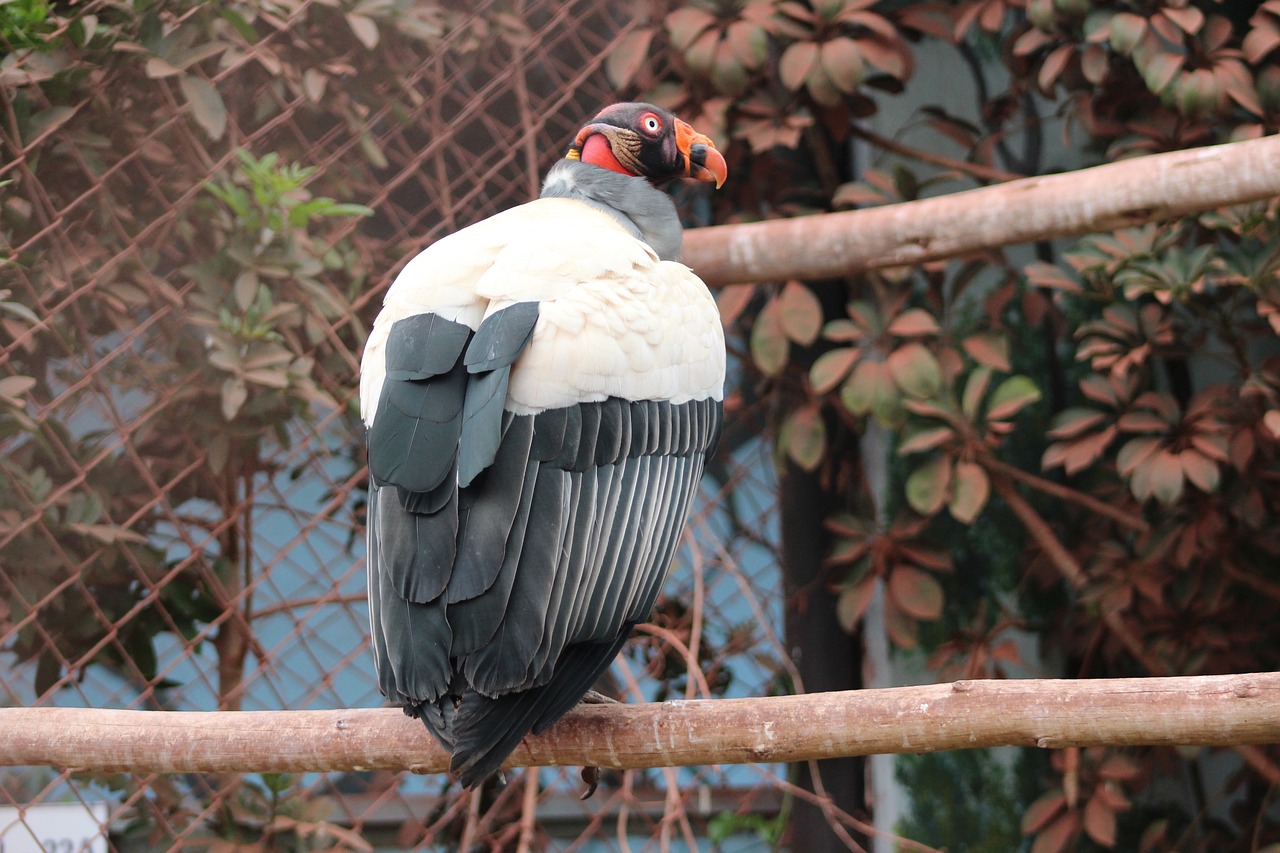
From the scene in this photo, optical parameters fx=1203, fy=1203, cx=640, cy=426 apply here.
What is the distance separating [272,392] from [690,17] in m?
1.39

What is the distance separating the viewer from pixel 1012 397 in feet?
8.89

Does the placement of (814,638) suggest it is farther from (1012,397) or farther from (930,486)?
(1012,397)

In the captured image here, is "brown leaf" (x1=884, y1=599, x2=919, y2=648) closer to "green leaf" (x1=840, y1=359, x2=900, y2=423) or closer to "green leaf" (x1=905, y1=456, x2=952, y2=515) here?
"green leaf" (x1=905, y1=456, x2=952, y2=515)

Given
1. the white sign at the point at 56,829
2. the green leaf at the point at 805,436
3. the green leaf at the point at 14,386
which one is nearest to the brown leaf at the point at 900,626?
the green leaf at the point at 805,436

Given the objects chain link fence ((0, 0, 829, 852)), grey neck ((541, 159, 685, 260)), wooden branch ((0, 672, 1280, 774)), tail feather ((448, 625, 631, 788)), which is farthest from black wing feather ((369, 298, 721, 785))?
chain link fence ((0, 0, 829, 852))

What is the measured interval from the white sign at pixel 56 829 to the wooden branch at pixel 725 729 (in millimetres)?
565

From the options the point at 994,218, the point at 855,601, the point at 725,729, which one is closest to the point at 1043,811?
the point at 855,601

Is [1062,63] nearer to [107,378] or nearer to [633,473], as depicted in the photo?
[633,473]

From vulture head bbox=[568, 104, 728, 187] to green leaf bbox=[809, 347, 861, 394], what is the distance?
2.32ft

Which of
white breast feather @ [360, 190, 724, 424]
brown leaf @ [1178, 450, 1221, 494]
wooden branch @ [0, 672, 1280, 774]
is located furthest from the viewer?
brown leaf @ [1178, 450, 1221, 494]

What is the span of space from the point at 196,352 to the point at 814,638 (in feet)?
5.41

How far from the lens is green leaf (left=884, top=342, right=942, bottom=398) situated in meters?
2.73

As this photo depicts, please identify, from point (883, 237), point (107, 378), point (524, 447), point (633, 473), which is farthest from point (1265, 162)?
point (107, 378)

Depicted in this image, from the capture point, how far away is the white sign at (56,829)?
7.19 ft
